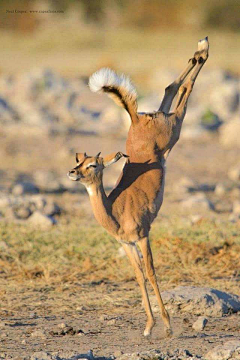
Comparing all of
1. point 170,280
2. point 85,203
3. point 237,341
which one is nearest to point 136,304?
point 170,280

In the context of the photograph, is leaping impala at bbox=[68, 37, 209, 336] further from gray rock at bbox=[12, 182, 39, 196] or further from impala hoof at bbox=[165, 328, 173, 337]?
gray rock at bbox=[12, 182, 39, 196]

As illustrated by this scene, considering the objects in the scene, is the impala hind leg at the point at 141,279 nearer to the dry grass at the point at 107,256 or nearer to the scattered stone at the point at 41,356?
the scattered stone at the point at 41,356

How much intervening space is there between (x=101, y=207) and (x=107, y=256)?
2239mm

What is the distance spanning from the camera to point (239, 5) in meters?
44.5

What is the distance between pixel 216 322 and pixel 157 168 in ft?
3.82

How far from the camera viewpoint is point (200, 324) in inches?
219

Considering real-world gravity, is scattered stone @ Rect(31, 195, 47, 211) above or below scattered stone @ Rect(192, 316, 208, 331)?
above

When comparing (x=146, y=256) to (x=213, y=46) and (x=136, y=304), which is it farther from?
(x=213, y=46)

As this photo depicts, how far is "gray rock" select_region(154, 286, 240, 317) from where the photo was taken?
5.89m

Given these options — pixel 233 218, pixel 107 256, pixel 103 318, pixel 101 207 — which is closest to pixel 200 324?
pixel 103 318

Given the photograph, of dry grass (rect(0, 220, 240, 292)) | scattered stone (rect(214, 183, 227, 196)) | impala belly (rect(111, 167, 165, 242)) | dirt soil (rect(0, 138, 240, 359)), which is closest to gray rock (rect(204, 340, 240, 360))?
dirt soil (rect(0, 138, 240, 359))

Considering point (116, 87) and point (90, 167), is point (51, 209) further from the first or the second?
point (90, 167)

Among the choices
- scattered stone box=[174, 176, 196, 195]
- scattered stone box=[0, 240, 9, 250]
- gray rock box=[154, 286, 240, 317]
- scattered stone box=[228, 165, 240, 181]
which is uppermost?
scattered stone box=[228, 165, 240, 181]

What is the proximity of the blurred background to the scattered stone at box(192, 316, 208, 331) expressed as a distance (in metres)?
3.51
